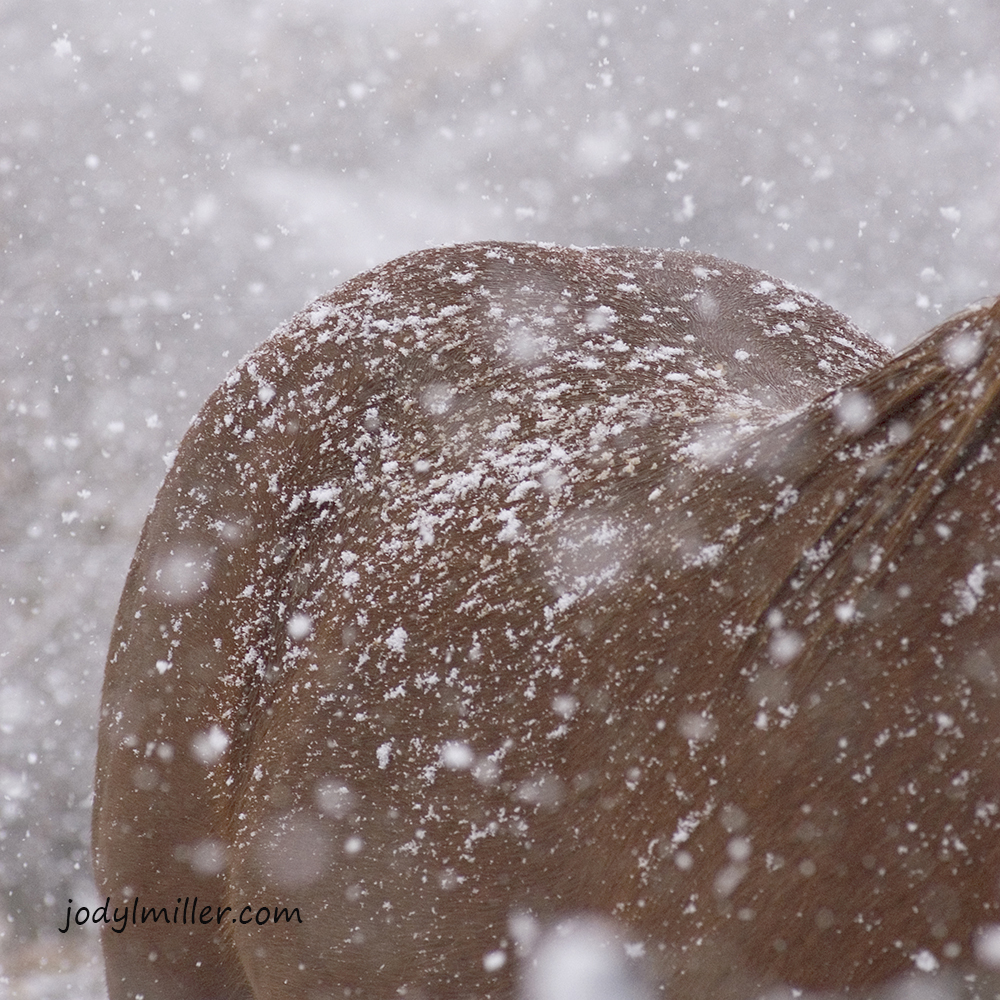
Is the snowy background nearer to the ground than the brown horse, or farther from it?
farther from it

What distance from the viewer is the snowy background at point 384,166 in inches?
119

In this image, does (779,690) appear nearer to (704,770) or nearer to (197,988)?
(704,770)

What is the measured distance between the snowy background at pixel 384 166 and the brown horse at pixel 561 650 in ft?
5.81

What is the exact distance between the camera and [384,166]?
324 centimetres

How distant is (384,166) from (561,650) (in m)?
2.65

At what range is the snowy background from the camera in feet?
9.93

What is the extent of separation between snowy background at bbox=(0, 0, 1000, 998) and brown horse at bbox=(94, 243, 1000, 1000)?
177 centimetres

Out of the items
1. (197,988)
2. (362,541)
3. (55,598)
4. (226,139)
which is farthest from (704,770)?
(226,139)

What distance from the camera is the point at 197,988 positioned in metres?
1.37

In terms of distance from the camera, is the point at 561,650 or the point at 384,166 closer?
the point at 561,650

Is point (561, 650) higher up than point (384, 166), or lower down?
lower down

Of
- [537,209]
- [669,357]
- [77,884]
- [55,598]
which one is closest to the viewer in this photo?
[669,357]

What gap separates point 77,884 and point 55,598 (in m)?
0.81

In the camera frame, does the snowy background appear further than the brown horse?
Yes
